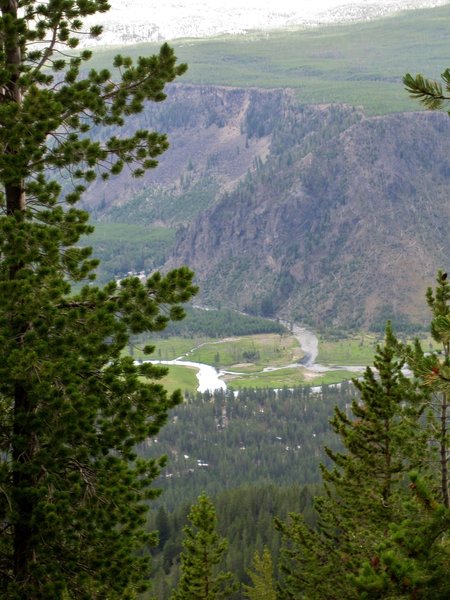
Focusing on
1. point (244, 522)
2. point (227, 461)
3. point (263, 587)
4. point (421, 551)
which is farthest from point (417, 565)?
point (227, 461)

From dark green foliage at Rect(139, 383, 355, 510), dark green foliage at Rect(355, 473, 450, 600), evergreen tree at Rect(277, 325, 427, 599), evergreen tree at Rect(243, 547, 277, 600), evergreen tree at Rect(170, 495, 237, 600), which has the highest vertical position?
dark green foliage at Rect(355, 473, 450, 600)

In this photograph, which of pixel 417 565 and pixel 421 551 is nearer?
pixel 417 565

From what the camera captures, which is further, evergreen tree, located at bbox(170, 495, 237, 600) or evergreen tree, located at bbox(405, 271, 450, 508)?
evergreen tree, located at bbox(170, 495, 237, 600)

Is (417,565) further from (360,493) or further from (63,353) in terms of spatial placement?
(360,493)

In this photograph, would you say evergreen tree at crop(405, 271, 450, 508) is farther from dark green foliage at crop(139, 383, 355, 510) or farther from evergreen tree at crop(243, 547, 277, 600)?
dark green foliage at crop(139, 383, 355, 510)

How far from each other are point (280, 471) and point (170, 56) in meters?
160

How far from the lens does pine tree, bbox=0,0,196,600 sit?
63.3 feet

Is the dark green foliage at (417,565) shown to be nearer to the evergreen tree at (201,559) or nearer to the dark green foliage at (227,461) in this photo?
the evergreen tree at (201,559)

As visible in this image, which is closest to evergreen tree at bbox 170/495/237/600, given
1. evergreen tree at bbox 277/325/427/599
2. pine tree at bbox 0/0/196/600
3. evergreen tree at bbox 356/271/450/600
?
evergreen tree at bbox 277/325/427/599

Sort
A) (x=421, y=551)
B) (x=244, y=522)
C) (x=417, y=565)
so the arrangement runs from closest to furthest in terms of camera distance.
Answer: (x=417, y=565), (x=421, y=551), (x=244, y=522)

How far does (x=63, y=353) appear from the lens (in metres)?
19.6

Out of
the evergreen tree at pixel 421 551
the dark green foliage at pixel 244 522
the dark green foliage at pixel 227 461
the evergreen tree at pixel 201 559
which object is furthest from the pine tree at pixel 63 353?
the dark green foliage at pixel 227 461

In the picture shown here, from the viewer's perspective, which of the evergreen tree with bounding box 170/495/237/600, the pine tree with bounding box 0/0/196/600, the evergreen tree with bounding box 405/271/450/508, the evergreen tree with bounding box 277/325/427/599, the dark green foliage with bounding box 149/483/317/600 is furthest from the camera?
the dark green foliage with bounding box 149/483/317/600

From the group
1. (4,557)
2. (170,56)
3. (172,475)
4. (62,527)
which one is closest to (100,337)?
(62,527)
